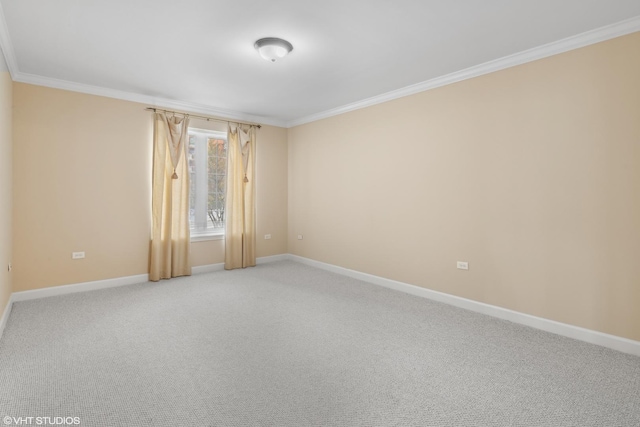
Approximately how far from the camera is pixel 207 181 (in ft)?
18.2

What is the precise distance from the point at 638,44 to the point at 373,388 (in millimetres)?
Answer: 3455

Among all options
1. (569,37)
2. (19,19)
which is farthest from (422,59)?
(19,19)

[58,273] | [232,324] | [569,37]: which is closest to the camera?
[569,37]

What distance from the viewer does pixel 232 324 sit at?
3291 mm

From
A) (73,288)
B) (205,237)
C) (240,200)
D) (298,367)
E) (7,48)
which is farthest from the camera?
Answer: (240,200)

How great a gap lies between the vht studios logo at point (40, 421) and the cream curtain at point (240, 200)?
148 inches

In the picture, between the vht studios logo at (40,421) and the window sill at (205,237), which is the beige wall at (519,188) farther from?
the vht studios logo at (40,421)

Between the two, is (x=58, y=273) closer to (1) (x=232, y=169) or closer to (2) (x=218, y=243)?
(2) (x=218, y=243)

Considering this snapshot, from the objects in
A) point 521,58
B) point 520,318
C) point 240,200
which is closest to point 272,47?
point 521,58

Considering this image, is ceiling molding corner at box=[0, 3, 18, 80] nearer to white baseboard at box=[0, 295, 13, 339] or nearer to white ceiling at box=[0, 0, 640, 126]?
white ceiling at box=[0, 0, 640, 126]

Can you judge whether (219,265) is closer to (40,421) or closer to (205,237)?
(205,237)

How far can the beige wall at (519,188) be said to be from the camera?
2.78m

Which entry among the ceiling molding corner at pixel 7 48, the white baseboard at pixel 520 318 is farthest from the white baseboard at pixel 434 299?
the ceiling molding corner at pixel 7 48

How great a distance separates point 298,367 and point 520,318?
2381mm
